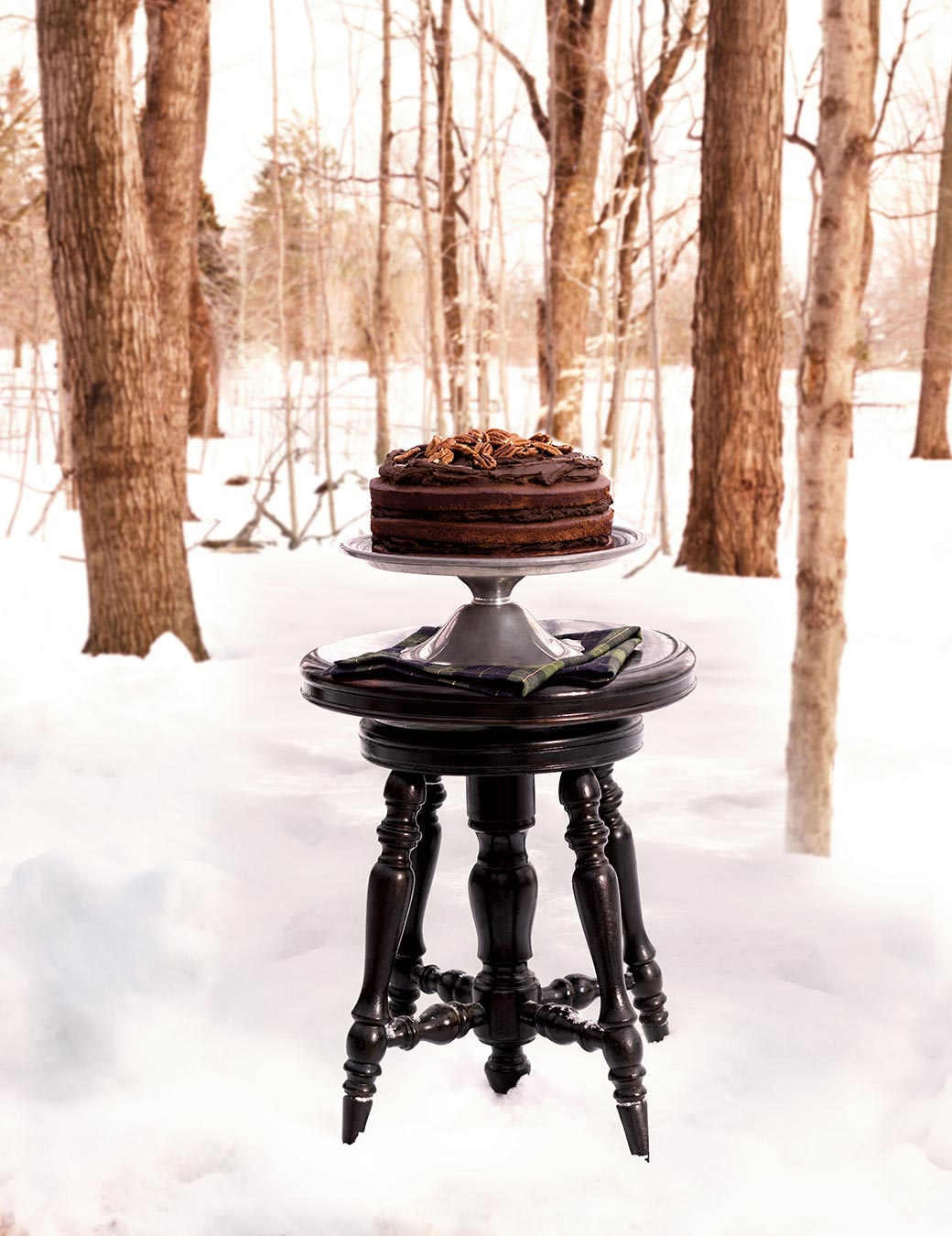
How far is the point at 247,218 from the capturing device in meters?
23.6

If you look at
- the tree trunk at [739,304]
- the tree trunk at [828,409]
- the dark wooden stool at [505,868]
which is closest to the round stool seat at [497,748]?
the dark wooden stool at [505,868]

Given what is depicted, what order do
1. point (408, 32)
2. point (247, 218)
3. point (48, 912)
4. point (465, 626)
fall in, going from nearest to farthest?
point (465, 626), point (48, 912), point (408, 32), point (247, 218)

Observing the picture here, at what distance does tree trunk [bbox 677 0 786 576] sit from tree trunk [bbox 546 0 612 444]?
2.33 metres

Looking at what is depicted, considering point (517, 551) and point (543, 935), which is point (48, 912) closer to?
point (543, 935)

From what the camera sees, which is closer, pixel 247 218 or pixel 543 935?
pixel 543 935

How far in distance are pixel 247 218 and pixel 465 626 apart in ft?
74.2

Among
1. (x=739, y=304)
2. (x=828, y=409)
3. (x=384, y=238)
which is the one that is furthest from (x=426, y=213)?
(x=828, y=409)

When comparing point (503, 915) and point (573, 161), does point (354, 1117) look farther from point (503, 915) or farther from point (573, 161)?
point (573, 161)

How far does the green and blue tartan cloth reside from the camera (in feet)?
7.02

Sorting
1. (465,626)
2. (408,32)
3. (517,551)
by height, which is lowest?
(465,626)

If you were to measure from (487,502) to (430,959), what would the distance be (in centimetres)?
118

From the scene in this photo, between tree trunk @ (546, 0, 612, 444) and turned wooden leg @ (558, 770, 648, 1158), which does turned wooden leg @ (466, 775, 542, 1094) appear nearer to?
turned wooden leg @ (558, 770, 648, 1158)

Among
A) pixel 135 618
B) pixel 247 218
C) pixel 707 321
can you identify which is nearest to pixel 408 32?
pixel 707 321

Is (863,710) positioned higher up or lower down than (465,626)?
lower down
